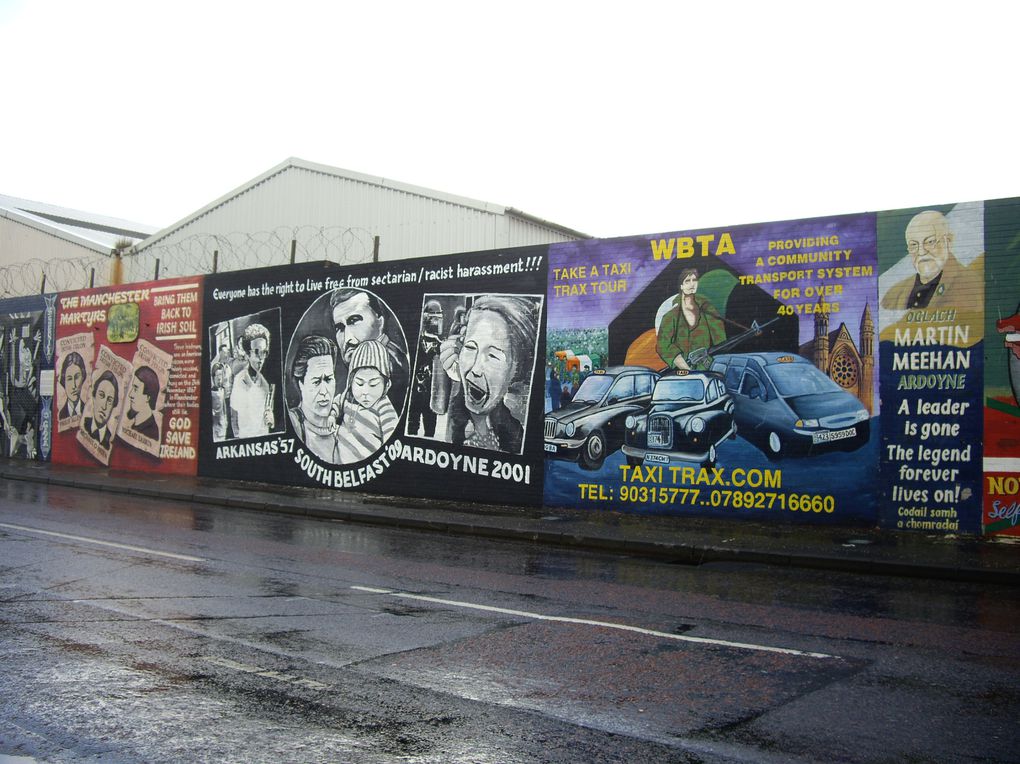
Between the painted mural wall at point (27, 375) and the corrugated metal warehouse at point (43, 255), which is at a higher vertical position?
the corrugated metal warehouse at point (43, 255)

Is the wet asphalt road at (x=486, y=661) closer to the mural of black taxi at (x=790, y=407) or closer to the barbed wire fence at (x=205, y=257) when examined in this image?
the mural of black taxi at (x=790, y=407)

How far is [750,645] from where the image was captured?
22.3 feet

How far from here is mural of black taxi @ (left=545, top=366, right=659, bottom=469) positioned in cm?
1496

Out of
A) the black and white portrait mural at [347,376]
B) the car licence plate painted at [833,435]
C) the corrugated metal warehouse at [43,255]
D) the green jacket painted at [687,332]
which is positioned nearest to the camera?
the car licence plate painted at [833,435]

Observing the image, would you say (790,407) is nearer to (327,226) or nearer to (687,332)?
(687,332)

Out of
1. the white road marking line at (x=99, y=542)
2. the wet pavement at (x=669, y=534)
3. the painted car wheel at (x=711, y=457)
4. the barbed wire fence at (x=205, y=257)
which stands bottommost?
the white road marking line at (x=99, y=542)

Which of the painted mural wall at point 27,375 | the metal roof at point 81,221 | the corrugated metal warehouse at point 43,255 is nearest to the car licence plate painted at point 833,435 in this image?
the painted mural wall at point 27,375

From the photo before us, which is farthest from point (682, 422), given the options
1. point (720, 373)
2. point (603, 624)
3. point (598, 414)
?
point (603, 624)

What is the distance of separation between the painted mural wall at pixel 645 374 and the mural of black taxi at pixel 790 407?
1.3 inches

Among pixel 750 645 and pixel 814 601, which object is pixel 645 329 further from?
pixel 750 645

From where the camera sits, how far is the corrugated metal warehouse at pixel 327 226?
69.8ft

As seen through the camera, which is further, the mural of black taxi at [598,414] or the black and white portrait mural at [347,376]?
the black and white portrait mural at [347,376]

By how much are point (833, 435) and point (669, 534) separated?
2.88 m

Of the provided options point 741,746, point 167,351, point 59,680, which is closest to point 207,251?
point 167,351
